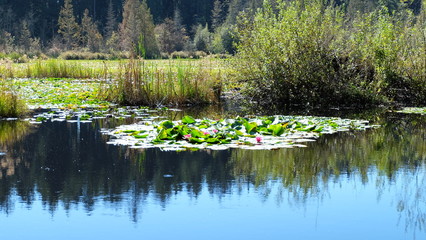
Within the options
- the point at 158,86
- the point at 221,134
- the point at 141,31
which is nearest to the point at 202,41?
the point at 141,31

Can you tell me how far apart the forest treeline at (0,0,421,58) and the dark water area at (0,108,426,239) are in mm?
26722

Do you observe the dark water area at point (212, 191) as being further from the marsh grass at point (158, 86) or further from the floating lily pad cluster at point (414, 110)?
the marsh grass at point (158, 86)

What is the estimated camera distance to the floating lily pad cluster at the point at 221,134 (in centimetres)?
912

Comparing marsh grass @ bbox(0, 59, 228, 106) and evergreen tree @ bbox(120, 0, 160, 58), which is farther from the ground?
evergreen tree @ bbox(120, 0, 160, 58)

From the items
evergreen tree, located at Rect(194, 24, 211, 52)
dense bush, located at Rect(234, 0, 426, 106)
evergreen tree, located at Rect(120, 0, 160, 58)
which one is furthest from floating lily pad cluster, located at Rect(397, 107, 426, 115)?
evergreen tree, located at Rect(194, 24, 211, 52)

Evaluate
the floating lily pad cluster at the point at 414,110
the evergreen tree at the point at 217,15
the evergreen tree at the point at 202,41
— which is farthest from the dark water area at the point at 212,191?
the evergreen tree at the point at 217,15

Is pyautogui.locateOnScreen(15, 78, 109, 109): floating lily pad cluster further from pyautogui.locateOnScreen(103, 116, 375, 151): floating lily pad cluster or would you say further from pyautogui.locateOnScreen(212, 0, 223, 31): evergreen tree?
pyautogui.locateOnScreen(212, 0, 223, 31): evergreen tree

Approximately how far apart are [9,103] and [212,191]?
7.84 m

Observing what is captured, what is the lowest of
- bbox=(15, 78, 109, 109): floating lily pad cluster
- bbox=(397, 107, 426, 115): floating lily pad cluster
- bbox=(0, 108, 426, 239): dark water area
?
bbox=(0, 108, 426, 239): dark water area

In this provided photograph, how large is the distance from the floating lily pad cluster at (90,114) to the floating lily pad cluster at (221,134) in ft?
6.16

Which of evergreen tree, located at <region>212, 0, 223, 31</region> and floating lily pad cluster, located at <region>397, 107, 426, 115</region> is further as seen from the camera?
→ evergreen tree, located at <region>212, 0, 223, 31</region>

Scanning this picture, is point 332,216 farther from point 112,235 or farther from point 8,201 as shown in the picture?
point 8,201

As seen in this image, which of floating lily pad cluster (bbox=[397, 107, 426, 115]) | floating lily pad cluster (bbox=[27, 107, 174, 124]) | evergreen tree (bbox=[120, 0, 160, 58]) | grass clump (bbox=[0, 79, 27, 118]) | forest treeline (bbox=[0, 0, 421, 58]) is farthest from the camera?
forest treeline (bbox=[0, 0, 421, 58])

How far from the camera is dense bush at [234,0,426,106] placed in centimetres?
1517
